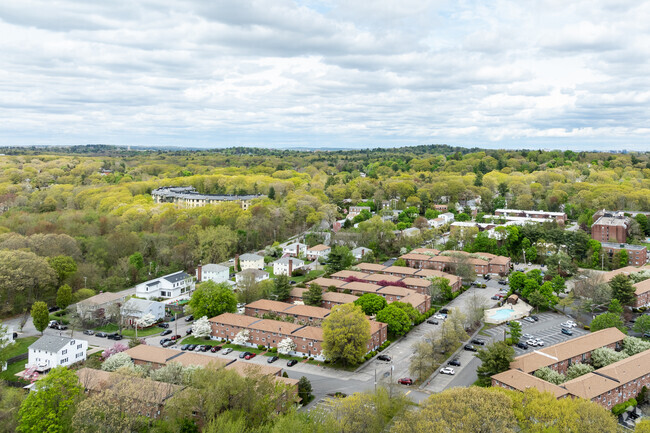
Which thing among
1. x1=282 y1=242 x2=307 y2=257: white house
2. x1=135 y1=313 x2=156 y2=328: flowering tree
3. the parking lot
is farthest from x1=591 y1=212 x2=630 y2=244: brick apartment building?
x1=135 y1=313 x2=156 y2=328: flowering tree

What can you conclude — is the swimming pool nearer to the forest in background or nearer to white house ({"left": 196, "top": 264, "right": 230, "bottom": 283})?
the forest in background

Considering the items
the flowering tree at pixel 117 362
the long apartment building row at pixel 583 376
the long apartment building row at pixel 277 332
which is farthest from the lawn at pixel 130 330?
the long apartment building row at pixel 583 376

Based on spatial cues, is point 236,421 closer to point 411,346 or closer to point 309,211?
point 411,346

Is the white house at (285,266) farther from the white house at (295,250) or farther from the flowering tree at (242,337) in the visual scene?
the flowering tree at (242,337)

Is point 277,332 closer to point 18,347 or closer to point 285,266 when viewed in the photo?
point 18,347

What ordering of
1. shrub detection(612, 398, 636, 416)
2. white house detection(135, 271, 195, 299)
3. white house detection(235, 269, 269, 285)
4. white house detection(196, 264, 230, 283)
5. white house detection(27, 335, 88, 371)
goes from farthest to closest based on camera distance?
white house detection(196, 264, 230, 283) < white house detection(135, 271, 195, 299) < white house detection(235, 269, 269, 285) < white house detection(27, 335, 88, 371) < shrub detection(612, 398, 636, 416)

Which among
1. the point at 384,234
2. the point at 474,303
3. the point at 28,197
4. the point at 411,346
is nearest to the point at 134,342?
the point at 411,346

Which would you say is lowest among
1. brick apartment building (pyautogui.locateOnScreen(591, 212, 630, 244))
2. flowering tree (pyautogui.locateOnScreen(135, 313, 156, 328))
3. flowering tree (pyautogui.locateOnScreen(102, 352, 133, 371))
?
flowering tree (pyautogui.locateOnScreen(135, 313, 156, 328))
